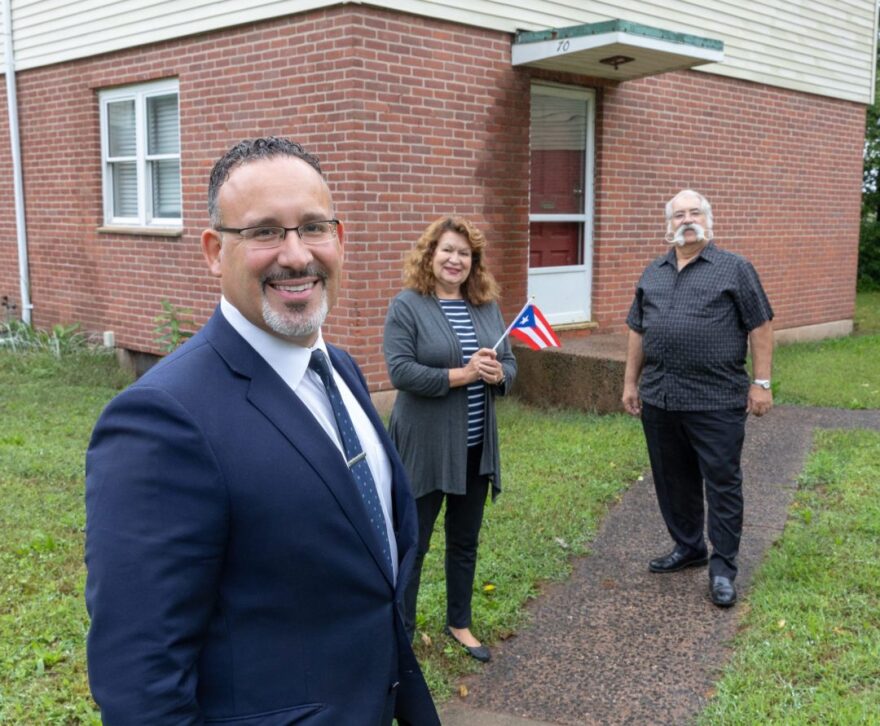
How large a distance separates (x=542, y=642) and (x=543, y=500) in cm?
182

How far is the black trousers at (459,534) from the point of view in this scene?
4207 millimetres

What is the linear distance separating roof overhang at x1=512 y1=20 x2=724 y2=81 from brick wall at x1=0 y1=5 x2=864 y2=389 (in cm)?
28

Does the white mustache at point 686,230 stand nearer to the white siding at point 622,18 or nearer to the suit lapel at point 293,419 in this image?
the suit lapel at point 293,419

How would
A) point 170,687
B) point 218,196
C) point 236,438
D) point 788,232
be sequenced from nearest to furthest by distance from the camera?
point 170,687, point 236,438, point 218,196, point 788,232

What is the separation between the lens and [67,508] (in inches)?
239

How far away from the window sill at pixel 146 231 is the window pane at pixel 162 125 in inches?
32.4

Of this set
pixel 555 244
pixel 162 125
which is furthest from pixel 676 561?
pixel 162 125

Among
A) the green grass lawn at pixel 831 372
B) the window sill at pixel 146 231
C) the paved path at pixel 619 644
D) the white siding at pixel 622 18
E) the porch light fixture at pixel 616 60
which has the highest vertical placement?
the white siding at pixel 622 18

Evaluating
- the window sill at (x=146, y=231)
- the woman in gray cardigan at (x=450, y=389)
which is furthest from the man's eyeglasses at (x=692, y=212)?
the window sill at (x=146, y=231)

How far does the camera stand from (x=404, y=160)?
8258 mm

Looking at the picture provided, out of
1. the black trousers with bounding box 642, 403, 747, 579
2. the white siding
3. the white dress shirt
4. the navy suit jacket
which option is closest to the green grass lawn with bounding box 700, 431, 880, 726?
the black trousers with bounding box 642, 403, 747, 579

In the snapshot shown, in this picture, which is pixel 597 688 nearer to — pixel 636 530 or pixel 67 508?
pixel 636 530

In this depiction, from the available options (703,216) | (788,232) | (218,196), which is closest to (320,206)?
(218,196)

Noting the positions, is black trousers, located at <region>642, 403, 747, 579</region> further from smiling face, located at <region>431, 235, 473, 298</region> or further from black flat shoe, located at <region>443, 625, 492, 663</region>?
smiling face, located at <region>431, 235, 473, 298</region>
